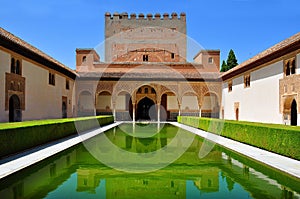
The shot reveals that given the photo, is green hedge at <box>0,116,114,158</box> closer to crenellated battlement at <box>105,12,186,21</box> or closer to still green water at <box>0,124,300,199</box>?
still green water at <box>0,124,300,199</box>

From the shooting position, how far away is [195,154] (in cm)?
875

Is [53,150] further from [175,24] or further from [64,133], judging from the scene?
[175,24]

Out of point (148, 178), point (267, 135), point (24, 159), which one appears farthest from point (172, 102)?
point (148, 178)

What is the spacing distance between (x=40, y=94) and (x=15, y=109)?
3.03m

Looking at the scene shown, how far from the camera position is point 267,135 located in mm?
8992

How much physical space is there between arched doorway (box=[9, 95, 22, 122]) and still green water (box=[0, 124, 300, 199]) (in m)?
6.79

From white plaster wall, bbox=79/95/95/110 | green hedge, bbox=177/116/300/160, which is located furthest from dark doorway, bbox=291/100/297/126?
white plaster wall, bbox=79/95/95/110

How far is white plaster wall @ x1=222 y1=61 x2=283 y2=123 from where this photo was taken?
48.1 ft

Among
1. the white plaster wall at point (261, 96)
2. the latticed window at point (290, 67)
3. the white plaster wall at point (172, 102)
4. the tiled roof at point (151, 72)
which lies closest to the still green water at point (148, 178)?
the latticed window at point (290, 67)

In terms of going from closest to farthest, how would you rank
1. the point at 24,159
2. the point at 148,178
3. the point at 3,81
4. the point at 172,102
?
1. the point at 148,178
2. the point at 24,159
3. the point at 3,81
4. the point at 172,102

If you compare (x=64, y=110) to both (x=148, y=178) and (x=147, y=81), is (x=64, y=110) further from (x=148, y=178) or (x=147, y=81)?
(x=148, y=178)

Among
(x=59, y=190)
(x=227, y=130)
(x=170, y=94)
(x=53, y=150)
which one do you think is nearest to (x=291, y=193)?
(x=59, y=190)

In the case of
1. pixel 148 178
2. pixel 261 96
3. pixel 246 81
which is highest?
pixel 246 81

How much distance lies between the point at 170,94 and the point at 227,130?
1653 cm
